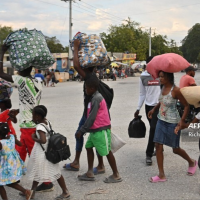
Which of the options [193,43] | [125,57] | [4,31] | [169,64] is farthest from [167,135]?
[193,43]

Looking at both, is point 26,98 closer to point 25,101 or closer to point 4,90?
point 25,101

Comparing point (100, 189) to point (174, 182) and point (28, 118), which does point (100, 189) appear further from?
point (28, 118)

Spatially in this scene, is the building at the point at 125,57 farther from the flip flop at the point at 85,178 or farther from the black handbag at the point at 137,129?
the flip flop at the point at 85,178

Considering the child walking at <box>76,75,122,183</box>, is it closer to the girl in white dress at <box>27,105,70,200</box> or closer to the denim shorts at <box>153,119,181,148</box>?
the girl in white dress at <box>27,105,70,200</box>

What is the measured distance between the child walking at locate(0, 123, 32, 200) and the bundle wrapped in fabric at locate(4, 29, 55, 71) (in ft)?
3.20

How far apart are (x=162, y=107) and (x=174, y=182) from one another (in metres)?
1.05

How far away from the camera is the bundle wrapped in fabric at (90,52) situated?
4398 millimetres

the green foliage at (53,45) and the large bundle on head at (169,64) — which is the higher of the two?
the green foliage at (53,45)

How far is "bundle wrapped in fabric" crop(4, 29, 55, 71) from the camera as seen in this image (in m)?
4.17

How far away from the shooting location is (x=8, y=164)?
361 cm

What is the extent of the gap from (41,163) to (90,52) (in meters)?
1.70

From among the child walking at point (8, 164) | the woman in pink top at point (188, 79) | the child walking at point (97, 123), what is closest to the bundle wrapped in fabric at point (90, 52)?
the child walking at point (97, 123)

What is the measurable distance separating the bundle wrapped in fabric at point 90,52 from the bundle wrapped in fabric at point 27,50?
0.49m

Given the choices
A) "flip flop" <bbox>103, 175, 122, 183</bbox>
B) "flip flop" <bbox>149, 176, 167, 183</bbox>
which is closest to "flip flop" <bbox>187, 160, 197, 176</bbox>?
"flip flop" <bbox>149, 176, 167, 183</bbox>
